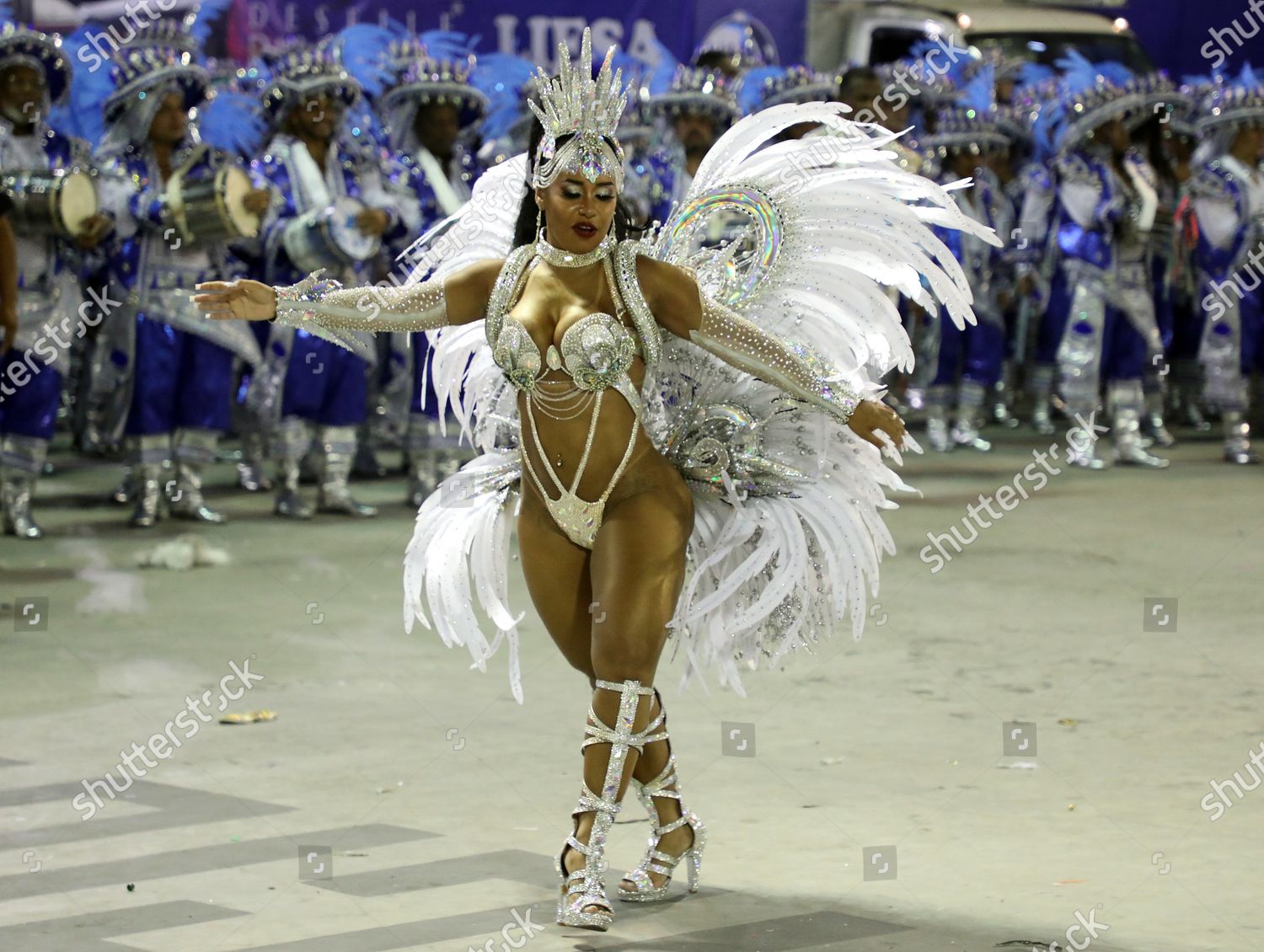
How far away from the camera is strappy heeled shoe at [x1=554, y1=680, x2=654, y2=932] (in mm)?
4199

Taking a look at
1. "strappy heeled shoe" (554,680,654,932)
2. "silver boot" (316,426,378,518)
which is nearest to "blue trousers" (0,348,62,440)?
"silver boot" (316,426,378,518)

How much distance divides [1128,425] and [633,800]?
7.07 m

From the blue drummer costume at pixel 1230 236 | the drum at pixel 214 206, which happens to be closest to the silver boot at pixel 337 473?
the drum at pixel 214 206

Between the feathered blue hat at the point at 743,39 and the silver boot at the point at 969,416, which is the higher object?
the feathered blue hat at the point at 743,39

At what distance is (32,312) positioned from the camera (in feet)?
29.6

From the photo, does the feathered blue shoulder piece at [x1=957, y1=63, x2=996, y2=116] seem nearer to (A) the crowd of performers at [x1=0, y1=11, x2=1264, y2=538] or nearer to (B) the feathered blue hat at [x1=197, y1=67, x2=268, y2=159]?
(A) the crowd of performers at [x1=0, y1=11, x2=1264, y2=538]

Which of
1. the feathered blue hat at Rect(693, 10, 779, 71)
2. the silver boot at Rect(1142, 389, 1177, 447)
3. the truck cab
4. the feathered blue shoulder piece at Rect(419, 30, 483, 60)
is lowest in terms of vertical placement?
the silver boot at Rect(1142, 389, 1177, 447)

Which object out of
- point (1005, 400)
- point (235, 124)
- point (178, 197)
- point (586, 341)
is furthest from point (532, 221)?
point (1005, 400)

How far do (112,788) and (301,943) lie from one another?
56.4 inches

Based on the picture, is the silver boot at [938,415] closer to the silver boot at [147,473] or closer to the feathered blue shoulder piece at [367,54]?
the feathered blue shoulder piece at [367,54]

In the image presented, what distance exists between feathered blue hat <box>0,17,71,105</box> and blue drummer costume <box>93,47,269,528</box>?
0.82ft

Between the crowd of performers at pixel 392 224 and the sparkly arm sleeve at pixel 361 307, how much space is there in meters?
4.43

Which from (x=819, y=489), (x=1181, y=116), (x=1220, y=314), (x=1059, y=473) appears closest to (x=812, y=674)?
(x=819, y=489)

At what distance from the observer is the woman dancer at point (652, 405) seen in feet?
14.2
